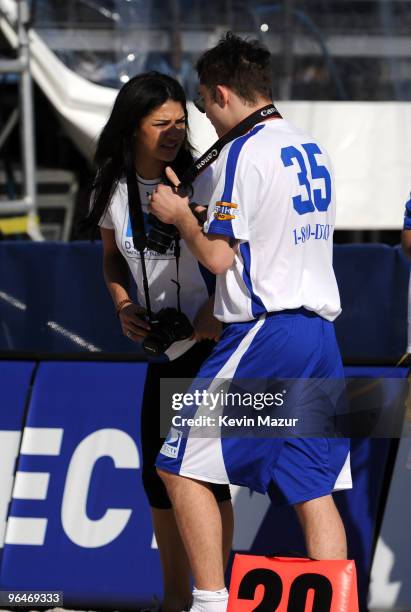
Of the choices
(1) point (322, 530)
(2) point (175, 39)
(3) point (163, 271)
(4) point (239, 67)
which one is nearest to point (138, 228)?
(3) point (163, 271)

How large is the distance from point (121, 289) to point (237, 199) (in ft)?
2.80

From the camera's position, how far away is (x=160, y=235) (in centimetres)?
333

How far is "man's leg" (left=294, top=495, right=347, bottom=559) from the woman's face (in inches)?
48.9

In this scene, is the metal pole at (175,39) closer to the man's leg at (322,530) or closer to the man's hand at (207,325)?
the man's hand at (207,325)

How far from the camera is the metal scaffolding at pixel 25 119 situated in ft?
26.1

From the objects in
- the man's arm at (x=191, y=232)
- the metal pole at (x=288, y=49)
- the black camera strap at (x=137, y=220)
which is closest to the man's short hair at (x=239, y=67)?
the man's arm at (x=191, y=232)

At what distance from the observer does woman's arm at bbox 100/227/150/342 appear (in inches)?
141

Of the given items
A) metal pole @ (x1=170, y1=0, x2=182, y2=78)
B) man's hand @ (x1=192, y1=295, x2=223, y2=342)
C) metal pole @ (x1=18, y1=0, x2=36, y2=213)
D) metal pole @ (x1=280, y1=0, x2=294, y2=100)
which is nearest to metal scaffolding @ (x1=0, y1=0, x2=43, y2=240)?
metal pole @ (x1=18, y1=0, x2=36, y2=213)

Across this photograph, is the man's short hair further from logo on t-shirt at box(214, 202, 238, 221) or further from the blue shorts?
the blue shorts

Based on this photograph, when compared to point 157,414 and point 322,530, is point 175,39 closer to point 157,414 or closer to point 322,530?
point 157,414

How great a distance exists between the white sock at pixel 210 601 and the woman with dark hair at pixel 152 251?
428mm

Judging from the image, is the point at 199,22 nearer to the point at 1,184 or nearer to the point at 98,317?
the point at 1,184

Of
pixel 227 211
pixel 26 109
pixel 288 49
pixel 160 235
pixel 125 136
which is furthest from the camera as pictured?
pixel 26 109

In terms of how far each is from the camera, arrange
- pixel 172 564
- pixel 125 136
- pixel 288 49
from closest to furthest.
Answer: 1. pixel 125 136
2. pixel 172 564
3. pixel 288 49
